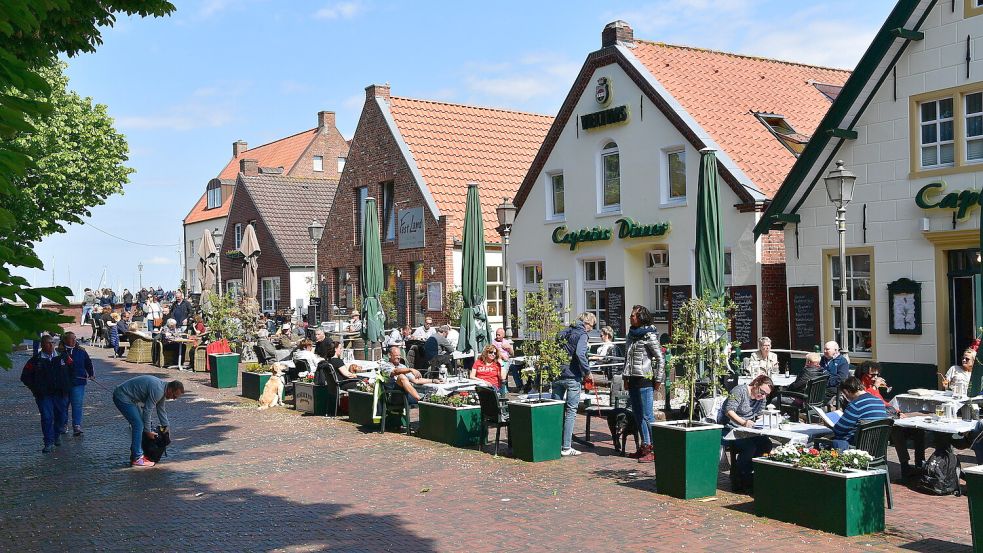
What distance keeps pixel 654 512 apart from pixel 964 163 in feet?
31.9

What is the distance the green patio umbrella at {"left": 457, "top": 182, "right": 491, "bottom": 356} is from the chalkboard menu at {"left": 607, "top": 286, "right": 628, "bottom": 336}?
160 inches

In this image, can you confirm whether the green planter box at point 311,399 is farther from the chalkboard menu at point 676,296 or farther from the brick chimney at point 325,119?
the brick chimney at point 325,119

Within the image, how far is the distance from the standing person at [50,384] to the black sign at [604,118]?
45.3 feet

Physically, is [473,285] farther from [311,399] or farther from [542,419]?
[542,419]

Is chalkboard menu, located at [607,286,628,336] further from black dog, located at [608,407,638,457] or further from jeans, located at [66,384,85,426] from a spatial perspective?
jeans, located at [66,384,85,426]

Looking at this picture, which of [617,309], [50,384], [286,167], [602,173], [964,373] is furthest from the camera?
[286,167]

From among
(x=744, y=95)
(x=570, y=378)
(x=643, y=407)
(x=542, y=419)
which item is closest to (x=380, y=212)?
(x=744, y=95)

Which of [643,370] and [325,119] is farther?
[325,119]

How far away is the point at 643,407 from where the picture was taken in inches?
483

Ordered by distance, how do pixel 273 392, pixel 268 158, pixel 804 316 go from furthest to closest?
pixel 268 158 → pixel 273 392 → pixel 804 316

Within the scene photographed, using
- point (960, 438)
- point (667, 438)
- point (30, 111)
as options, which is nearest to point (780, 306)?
point (960, 438)

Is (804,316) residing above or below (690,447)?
above

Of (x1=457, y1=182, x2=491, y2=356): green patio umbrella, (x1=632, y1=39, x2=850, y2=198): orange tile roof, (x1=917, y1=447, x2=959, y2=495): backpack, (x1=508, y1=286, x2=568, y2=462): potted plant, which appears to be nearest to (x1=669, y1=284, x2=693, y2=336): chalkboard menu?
(x1=632, y1=39, x2=850, y2=198): orange tile roof

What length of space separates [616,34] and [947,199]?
33.1 ft
